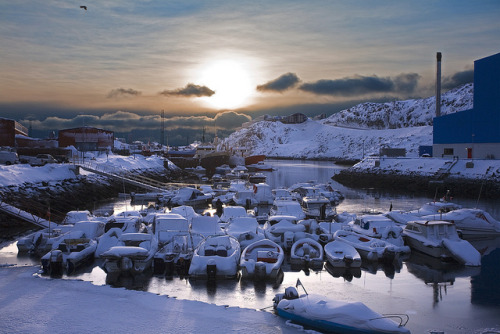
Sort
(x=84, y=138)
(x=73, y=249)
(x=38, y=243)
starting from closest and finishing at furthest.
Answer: (x=73, y=249) → (x=38, y=243) → (x=84, y=138)

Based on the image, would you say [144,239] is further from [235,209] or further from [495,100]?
[495,100]

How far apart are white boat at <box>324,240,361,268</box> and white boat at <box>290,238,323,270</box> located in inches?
16.7

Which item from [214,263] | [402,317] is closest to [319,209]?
[214,263]

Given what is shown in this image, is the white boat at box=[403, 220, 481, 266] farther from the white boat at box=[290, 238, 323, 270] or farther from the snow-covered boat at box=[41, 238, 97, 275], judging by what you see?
the snow-covered boat at box=[41, 238, 97, 275]

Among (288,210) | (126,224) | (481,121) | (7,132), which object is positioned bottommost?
(288,210)

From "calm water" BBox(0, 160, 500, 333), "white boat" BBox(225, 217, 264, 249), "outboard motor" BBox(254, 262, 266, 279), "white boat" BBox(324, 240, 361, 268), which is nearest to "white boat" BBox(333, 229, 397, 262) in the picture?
"calm water" BBox(0, 160, 500, 333)

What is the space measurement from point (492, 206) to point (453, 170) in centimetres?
1616

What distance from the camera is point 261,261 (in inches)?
630

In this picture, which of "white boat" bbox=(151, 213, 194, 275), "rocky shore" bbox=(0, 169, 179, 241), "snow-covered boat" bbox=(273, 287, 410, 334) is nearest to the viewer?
"snow-covered boat" bbox=(273, 287, 410, 334)

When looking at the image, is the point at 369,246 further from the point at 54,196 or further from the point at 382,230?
the point at 54,196

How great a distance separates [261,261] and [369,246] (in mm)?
5600

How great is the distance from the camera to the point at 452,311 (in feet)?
40.4

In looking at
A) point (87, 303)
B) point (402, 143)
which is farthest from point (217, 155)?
point (87, 303)

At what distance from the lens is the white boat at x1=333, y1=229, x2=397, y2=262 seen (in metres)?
17.6
